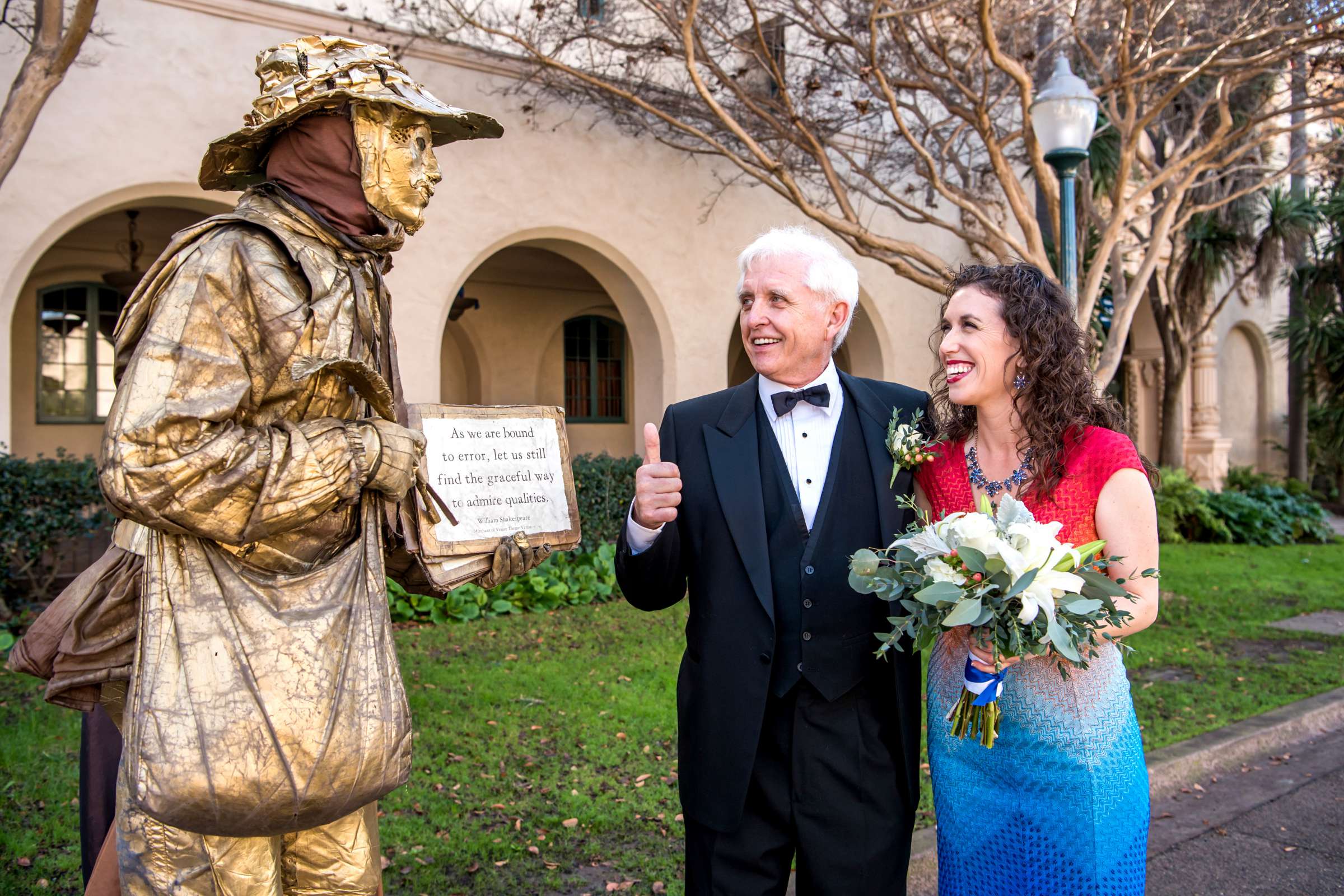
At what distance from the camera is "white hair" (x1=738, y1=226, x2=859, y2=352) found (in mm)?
2791

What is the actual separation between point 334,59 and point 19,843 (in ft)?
11.7

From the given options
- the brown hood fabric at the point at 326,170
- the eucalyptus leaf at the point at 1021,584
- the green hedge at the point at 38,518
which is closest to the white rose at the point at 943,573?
the eucalyptus leaf at the point at 1021,584

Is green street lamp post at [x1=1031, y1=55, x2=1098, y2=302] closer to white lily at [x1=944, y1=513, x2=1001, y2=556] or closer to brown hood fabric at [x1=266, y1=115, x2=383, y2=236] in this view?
white lily at [x1=944, y1=513, x2=1001, y2=556]

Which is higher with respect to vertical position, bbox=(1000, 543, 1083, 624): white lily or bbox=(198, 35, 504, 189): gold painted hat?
bbox=(198, 35, 504, 189): gold painted hat

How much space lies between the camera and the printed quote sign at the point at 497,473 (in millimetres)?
2338

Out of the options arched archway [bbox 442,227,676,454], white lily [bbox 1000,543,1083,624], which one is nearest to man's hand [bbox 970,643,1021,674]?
white lily [bbox 1000,543,1083,624]

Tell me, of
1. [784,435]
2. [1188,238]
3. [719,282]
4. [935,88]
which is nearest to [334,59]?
[784,435]

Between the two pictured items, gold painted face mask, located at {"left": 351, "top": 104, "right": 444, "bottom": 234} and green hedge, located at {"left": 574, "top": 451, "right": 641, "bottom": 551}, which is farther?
green hedge, located at {"left": 574, "top": 451, "right": 641, "bottom": 551}

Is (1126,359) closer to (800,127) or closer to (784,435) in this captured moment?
(800,127)

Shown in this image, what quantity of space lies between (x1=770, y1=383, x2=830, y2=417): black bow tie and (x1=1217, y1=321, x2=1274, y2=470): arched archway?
70.2 feet

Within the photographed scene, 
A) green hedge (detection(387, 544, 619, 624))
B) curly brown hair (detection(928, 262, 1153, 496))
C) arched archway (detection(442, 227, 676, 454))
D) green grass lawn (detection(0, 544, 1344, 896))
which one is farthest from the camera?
arched archway (detection(442, 227, 676, 454))

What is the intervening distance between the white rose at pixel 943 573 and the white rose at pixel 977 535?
0.05m

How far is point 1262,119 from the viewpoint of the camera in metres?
8.50

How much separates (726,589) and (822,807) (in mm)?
609
